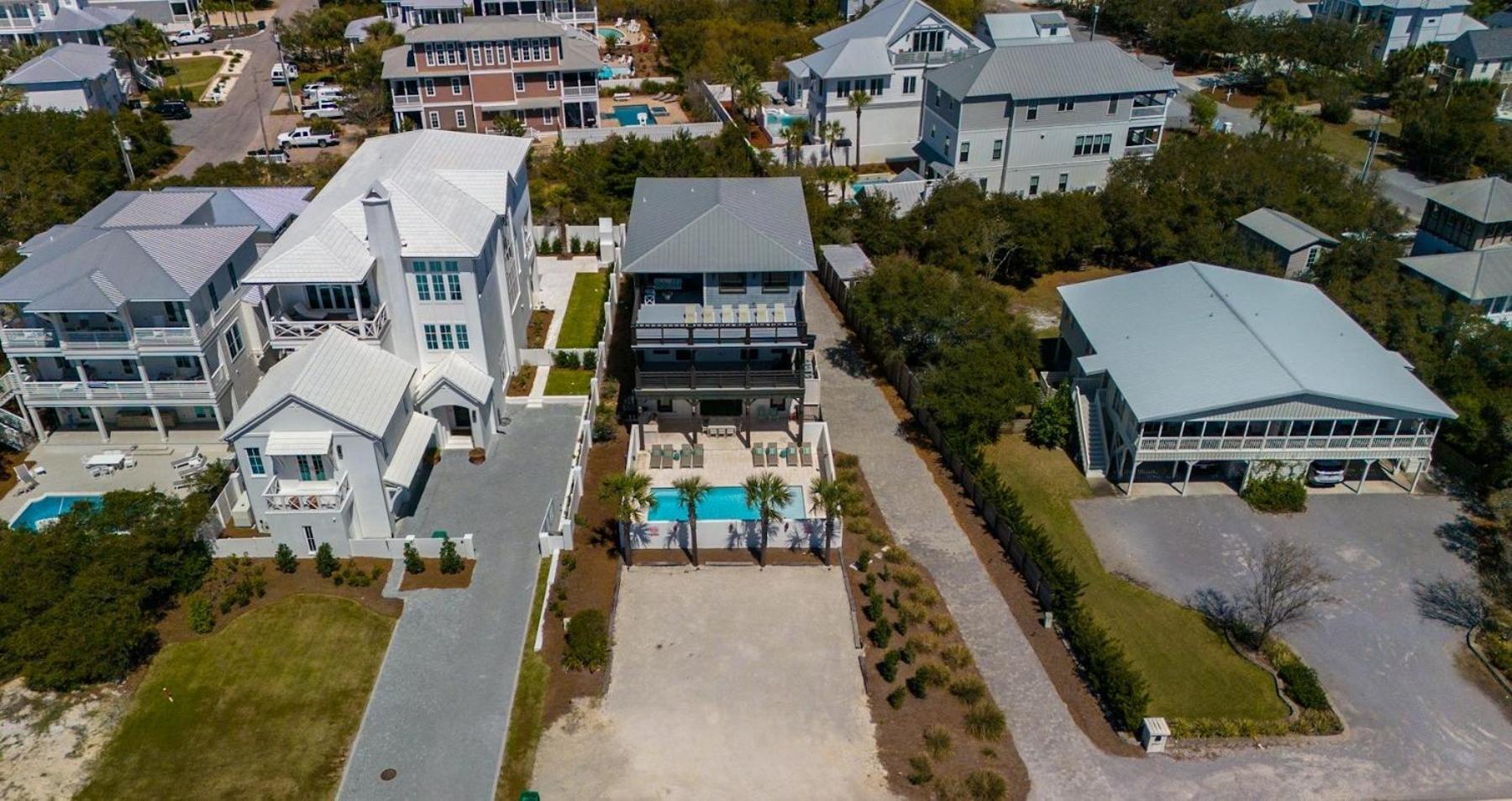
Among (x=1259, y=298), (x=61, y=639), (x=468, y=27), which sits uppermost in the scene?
(x=468, y=27)

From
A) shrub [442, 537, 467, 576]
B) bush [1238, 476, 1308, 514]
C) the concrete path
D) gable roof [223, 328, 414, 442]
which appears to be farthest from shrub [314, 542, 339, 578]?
bush [1238, 476, 1308, 514]

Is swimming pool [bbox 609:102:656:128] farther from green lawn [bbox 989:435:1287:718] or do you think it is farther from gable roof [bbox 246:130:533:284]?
green lawn [bbox 989:435:1287:718]

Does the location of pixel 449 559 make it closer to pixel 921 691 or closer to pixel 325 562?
pixel 325 562

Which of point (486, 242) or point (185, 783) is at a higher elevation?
point (486, 242)

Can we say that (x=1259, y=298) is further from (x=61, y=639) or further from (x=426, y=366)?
(x=61, y=639)

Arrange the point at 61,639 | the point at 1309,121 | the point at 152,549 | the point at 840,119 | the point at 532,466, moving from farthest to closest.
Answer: the point at 840,119 < the point at 1309,121 < the point at 532,466 < the point at 152,549 < the point at 61,639

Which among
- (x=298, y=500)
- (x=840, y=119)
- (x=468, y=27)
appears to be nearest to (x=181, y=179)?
(x=468, y=27)

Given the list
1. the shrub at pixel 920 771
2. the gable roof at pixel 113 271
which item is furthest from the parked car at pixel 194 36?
the shrub at pixel 920 771
